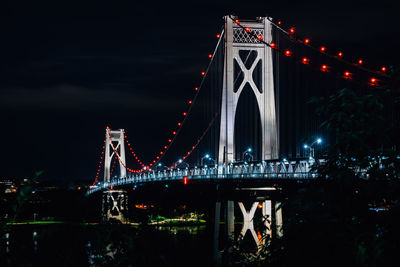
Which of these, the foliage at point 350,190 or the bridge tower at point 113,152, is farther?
the bridge tower at point 113,152

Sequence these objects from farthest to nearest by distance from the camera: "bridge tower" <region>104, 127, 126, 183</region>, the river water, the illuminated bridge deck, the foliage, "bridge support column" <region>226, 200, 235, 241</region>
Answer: "bridge tower" <region>104, 127, 126, 183</region>, "bridge support column" <region>226, 200, 235, 241</region>, the illuminated bridge deck, the foliage, the river water

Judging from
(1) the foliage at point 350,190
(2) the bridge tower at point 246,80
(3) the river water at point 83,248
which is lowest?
(3) the river water at point 83,248

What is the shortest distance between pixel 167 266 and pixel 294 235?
2003 millimetres

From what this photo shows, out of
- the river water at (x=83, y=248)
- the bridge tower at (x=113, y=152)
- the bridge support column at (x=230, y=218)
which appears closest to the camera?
the river water at (x=83, y=248)

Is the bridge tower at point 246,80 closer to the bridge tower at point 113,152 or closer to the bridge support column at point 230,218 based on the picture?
the bridge support column at point 230,218

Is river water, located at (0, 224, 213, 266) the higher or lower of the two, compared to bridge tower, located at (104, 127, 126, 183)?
lower

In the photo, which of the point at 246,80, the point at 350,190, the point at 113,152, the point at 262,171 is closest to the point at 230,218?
the point at 262,171

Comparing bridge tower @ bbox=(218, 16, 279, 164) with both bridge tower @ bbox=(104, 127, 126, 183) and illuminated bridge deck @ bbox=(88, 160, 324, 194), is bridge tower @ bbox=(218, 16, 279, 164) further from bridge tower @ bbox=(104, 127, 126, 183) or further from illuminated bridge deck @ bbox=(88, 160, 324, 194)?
bridge tower @ bbox=(104, 127, 126, 183)

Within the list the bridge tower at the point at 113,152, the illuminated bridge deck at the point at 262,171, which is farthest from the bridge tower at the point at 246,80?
the bridge tower at the point at 113,152

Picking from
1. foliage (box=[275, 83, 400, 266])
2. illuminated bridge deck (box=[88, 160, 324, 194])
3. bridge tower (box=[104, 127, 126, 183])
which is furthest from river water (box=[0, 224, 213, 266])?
bridge tower (box=[104, 127, 126, 183])

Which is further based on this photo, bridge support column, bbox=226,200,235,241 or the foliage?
bridge support column, bbox=226,200,235,241

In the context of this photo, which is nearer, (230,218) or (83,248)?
(83,248)

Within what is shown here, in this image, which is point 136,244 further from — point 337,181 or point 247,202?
point 247,202

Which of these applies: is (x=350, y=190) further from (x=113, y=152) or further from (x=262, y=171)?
(x=113, y=152)
